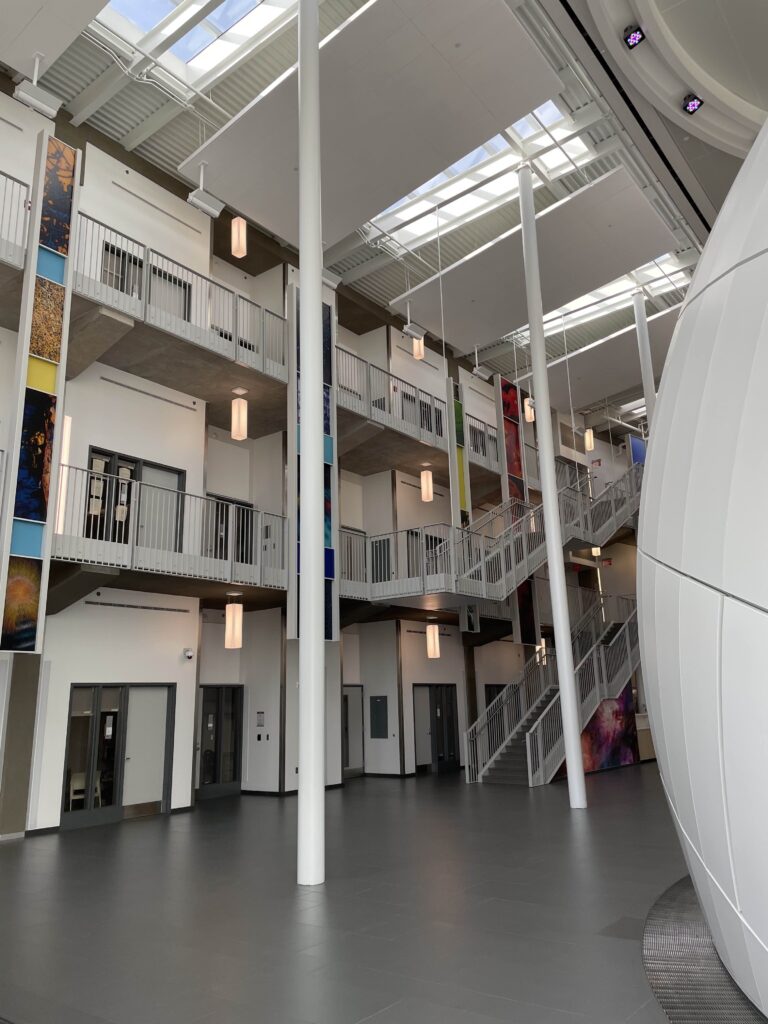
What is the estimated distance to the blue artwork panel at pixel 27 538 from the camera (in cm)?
1088

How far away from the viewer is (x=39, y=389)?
38.1 feet

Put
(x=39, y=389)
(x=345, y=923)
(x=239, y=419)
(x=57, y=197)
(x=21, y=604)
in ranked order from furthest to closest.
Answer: (x=239, y=419) → (x=57, y=197) → (x=39, y=389) → (x=21, y=604) → (x=345, y=923)

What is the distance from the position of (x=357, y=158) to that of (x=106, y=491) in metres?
8.64

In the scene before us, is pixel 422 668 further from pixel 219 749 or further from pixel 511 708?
pixel 219 749

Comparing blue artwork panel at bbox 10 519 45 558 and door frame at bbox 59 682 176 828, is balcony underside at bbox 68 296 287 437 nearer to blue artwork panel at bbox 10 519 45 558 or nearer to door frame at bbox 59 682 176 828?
blue artwork panel at bbox 10 519 45 558

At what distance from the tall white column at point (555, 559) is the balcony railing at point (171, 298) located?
554 cm

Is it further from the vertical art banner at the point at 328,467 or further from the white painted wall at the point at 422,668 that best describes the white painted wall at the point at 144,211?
the white painted wall at the point at 422,668

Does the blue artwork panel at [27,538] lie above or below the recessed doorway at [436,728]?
above

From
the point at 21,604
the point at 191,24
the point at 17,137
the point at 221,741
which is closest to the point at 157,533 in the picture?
the point at 21,604

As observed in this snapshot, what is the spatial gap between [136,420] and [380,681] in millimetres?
10143

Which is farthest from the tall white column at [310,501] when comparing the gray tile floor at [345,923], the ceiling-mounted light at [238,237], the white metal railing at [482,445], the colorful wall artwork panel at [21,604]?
the white metal railing at [482,445]

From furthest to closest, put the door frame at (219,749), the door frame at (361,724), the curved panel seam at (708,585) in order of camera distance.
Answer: the door frame at (361,724)
the door frame at (219,749)
the curved panel seam at (708,585)

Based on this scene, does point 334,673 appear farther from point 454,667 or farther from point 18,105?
point 18,105

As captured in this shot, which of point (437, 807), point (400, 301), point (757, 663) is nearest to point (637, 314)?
point (400, 301)
